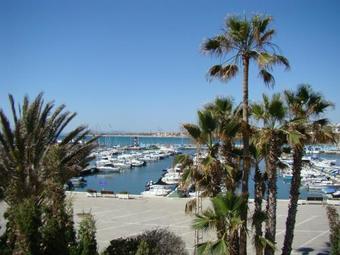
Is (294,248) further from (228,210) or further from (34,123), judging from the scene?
(34,123)

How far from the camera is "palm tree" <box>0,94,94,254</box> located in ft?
34.9

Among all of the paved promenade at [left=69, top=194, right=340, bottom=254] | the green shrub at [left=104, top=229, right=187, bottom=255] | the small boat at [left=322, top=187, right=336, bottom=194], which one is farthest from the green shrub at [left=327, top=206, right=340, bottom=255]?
the small boat at [left=322, top=187, right=336, bottom=194]

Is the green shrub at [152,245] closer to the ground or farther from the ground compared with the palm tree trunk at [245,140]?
closer to the ground

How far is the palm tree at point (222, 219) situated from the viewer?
10.3 metres

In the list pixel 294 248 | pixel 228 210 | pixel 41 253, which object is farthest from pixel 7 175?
pixel 294 248

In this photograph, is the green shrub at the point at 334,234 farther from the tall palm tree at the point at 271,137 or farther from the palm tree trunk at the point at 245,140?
the palm tree trunk at the point at 245,140

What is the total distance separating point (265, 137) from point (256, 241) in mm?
3189

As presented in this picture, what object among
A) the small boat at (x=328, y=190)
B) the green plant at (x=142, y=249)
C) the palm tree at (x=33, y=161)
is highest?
the palm tree at (x=33, y=161)

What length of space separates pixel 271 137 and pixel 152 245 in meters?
5.00

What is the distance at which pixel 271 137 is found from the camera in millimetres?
13070

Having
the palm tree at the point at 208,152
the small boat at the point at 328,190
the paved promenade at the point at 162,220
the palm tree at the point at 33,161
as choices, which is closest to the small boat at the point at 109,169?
the small boat at the point at 328,190

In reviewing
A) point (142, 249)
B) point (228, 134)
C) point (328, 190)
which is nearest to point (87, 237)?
point (142, 249)

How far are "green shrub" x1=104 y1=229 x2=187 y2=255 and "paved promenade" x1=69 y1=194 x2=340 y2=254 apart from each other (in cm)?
534

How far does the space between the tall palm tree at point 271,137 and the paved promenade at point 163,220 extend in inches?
242
